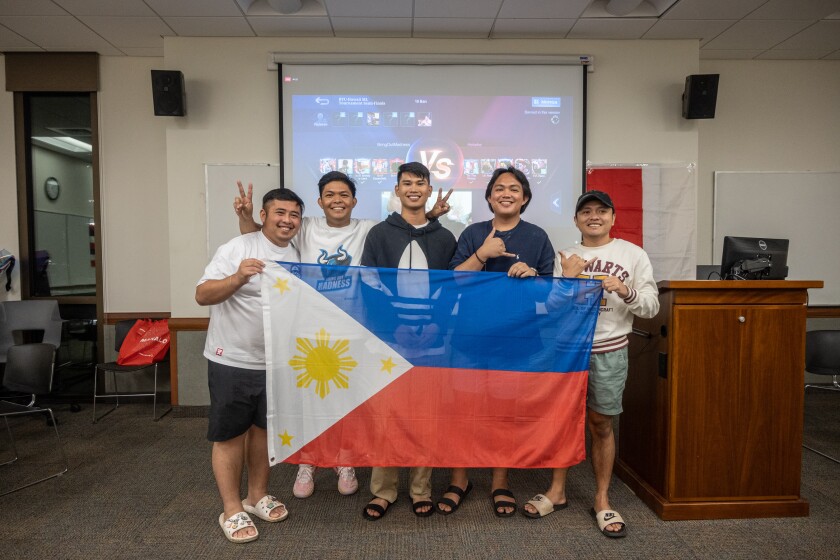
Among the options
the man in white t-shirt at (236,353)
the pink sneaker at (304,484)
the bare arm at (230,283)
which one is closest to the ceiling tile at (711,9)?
the man in white t-shirt at (236,353)

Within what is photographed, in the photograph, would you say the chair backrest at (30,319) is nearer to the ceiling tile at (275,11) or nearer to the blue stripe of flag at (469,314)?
the ceiling tile at (275,11)

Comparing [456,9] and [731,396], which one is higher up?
[456,9]

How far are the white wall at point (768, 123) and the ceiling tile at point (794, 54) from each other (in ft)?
0.19

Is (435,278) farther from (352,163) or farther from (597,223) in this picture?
(352,163)

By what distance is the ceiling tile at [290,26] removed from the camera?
146 inches

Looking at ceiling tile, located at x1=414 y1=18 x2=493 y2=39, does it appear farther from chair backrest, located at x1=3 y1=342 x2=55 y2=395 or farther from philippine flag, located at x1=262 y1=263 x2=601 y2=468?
chair backrest, located at x1=3 y1=342 x2=55 y2=395

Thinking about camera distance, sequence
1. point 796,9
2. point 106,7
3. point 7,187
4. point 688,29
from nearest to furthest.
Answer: point 106,7, point 796,9, point 688,29, point 7,187

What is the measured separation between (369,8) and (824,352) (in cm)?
404

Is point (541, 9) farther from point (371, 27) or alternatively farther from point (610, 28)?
point (371, 27)

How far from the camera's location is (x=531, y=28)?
3.88m

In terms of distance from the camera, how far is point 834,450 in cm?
312

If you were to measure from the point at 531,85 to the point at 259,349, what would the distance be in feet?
10.4

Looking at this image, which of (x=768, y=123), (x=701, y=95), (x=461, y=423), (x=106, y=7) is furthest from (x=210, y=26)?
(x=768, y=123)

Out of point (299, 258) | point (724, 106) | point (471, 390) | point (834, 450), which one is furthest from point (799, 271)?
point (299, 258)
